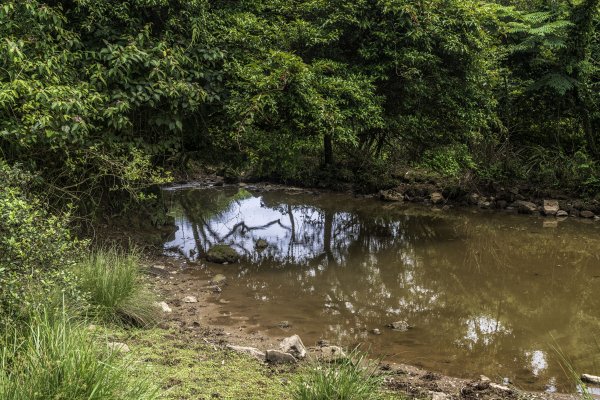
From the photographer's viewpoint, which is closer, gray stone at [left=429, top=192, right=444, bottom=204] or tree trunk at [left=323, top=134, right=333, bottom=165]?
tree trunk at [left=323, top=134, right=333, bottom=165]

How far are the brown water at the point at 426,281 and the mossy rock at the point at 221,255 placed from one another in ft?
0.79

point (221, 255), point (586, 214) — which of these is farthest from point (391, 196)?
point (221, 255)

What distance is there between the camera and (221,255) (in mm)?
9867

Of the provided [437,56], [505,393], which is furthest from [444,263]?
[505,393]

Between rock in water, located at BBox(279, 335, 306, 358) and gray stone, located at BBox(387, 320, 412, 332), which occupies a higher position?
rock in water, located at BBox(279, 335, 306, 358)

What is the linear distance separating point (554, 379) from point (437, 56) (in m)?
7.70

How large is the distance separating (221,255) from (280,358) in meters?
4.78

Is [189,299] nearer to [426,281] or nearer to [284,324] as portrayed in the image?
[284,324]

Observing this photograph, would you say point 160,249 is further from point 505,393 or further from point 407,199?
point 407,199

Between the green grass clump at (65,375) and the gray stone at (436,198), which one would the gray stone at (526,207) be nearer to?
the gray stone at (436,198)

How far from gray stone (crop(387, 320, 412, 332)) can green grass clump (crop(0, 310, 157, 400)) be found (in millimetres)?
4286

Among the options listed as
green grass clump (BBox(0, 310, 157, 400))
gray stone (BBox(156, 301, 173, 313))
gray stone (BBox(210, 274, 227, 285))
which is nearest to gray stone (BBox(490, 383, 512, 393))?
green grass clump (BBox(0, 310, 157, 400))

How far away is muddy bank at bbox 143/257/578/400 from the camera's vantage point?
5.11 m

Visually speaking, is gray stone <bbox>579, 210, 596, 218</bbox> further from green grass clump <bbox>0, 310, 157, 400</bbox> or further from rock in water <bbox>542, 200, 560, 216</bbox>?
green grass clump <bbox>0, 310, 157, 400</bbox>
